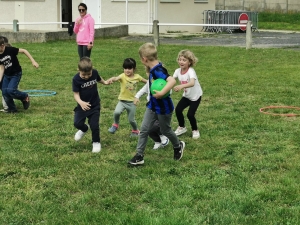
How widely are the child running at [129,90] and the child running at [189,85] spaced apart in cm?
54

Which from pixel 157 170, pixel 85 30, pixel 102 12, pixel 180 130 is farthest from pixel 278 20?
pixel 157 170

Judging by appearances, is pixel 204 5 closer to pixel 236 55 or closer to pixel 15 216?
pixel 236 55

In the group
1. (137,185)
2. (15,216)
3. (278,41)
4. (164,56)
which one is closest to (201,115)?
(137,185)

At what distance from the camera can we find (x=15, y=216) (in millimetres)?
4883

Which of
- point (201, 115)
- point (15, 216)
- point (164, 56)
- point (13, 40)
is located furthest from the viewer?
point (13, 40)

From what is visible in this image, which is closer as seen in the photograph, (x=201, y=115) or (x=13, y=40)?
(x=201, y=115)

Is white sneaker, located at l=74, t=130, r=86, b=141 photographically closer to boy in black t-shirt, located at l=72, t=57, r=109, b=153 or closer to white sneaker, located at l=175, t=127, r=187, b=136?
boy in black t-shirt, located at l=72, t=57, r=109, b=153

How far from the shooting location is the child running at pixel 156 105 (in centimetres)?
622

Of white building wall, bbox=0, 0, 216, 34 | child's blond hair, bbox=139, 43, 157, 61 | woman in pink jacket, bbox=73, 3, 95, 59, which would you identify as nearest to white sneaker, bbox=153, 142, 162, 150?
child's blond hair, bbox=139, 43, 157, 61

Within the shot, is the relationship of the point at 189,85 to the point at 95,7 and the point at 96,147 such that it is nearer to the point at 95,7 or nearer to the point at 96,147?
the point at 96,147

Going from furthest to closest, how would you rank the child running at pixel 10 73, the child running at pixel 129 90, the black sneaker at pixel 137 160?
1. the child running at pixel 10 73
2. the child running at pixel 129 90
3. the black sneaker at pixel 137 160

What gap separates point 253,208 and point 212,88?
23.3ft

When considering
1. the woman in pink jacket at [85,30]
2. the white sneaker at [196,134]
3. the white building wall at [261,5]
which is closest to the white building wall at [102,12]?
the white building wall at [261,5]

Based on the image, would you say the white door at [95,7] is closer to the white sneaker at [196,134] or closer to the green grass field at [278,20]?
the green grass field at [278,20]
